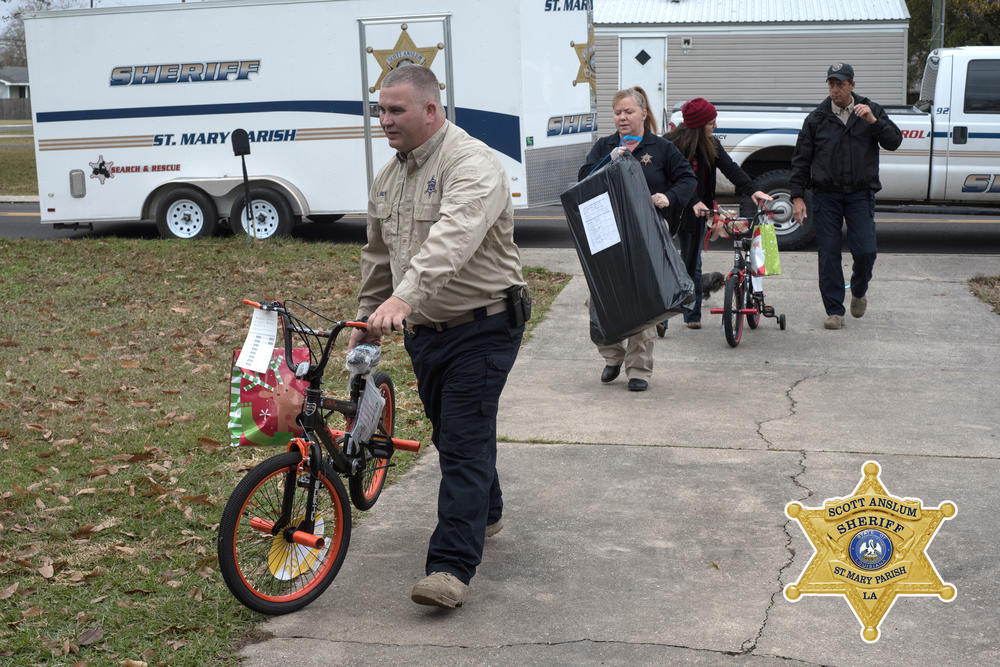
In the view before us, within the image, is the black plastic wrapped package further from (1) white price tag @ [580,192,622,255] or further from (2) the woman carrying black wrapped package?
(2) the woman carrying black wrapped package

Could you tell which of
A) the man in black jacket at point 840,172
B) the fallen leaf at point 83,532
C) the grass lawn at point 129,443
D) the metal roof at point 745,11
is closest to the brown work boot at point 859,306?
the man in black jacket at point 840,172

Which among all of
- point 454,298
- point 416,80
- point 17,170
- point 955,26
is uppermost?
point 955,26

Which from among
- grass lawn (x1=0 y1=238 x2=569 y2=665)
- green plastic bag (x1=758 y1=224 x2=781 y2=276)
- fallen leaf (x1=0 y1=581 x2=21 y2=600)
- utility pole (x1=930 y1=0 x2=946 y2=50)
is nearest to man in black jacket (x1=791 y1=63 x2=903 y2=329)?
green plastic bag (x1=758 y1=224 x2=781 y2=276)

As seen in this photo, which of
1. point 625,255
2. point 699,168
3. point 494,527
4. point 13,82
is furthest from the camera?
point 13,82

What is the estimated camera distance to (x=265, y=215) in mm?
14453

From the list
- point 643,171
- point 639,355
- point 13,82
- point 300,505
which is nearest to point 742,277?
point 639,355

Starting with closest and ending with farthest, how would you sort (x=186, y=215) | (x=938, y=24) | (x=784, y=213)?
(x=784, y=213) → (x=186, y=215) → (x=938, y=24)

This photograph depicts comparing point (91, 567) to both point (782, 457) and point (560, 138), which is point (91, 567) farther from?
point (560, 138)

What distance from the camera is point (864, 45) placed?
75.9 ft

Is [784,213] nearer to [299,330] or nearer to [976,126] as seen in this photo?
[976,126]

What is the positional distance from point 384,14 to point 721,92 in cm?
1204

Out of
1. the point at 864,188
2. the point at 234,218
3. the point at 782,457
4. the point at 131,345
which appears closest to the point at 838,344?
the point at 864,188

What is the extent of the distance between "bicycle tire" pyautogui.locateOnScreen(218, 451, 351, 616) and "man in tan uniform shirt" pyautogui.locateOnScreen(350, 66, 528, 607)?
383mm

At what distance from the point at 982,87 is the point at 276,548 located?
36.9ft
